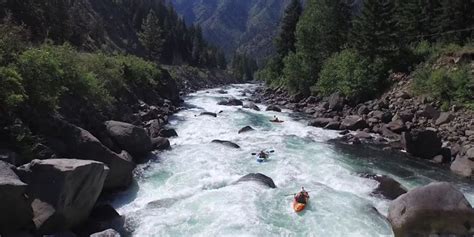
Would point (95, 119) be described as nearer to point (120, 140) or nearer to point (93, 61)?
point (120, 140)

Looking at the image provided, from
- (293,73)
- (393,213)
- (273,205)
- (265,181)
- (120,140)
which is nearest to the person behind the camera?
(393,213)

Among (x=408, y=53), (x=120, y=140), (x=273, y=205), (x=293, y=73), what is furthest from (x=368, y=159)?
(x=293, y=73)

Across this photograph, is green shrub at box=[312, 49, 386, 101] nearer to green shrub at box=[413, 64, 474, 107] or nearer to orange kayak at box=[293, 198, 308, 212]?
green shrub at box=[413, 64, 474, 107]

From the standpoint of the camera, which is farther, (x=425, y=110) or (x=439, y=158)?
(x=425, y=110)

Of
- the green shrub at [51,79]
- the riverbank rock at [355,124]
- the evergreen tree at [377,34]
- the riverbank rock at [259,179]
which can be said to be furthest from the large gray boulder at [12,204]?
the evergreen tree at [377,34]

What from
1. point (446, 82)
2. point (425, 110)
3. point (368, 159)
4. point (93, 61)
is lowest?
point (368, 159)

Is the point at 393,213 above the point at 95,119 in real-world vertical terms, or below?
below

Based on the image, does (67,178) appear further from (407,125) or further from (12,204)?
(407,125)

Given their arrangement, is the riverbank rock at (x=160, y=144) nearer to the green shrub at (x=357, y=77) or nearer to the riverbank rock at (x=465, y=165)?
the riverbank rock at (x=465, y=165)

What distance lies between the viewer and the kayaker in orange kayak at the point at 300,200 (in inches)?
630

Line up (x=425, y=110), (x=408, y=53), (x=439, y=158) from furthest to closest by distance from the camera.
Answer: (x=408, y=53) < (x=425, y=110) < (x=439, y=158)

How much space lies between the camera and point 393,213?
48.0 ft

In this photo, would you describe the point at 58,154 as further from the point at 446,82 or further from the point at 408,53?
the point at 408,53

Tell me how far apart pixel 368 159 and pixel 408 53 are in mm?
21518
